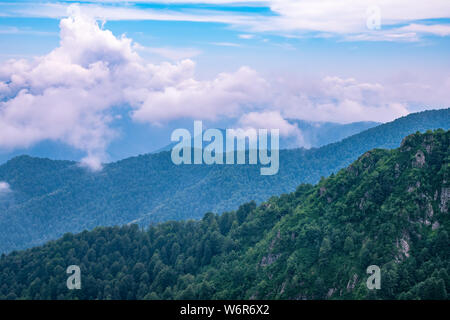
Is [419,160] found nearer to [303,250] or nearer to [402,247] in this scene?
[402,247]

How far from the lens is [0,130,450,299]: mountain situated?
4356 centimetres

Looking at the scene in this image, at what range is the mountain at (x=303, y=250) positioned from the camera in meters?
43.6

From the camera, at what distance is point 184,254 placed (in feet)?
240

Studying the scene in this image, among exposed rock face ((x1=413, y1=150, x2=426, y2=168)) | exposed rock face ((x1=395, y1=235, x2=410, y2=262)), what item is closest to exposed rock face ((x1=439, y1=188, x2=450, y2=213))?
exposed rock face ((x1=413, y1=150, x2=426, y2=168))

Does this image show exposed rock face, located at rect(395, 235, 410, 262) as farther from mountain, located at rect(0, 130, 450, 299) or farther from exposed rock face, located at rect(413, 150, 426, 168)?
exposed rock face, located at rect(413, 150, 426, 168)

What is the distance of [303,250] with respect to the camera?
5181 centimetres

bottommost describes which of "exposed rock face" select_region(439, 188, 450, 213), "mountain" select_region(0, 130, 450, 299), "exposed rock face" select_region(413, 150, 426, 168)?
"mountain" select_region(0, 130, 450, 299)

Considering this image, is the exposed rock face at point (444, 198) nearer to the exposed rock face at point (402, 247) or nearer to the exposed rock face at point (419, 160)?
the exposed rock face at point (419, 160)

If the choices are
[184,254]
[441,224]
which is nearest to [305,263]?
[441,224]

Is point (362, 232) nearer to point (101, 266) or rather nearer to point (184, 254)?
point (184, 254)

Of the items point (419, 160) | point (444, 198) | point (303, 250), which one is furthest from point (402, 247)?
point (419, 160)

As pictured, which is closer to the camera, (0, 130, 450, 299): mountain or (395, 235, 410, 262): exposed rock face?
(395, 235, 410, 262): exposed rock face

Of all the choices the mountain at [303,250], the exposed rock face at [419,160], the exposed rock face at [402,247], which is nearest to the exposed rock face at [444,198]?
the mountain at [303,250]
